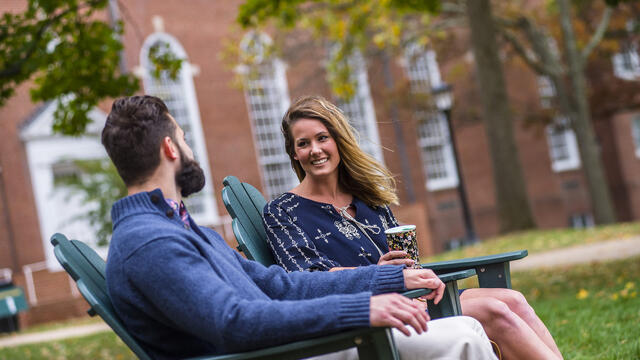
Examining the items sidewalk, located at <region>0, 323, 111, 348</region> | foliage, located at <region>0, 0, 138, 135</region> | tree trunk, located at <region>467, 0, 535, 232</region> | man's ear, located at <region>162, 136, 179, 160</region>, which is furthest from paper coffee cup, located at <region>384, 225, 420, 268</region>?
tree trunk, located at <region>467, 0, 535, 232</region>

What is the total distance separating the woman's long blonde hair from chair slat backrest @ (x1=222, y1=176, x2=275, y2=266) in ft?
1.08

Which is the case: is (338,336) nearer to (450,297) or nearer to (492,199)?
(450,297)

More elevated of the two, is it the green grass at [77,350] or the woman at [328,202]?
the woman at [328,202]

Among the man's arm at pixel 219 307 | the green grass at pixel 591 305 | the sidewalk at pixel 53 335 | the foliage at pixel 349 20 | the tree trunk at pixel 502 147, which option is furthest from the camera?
the tree trunk at pixel 502 147

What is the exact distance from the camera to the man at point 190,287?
2.12 meters

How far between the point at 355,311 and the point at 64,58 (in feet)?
20.4

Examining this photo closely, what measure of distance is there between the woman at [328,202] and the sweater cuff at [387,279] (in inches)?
21.2

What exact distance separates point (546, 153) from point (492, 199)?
309cm

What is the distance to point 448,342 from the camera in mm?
2303

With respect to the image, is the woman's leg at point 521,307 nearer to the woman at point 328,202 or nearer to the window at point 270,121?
the woman at point 328,202

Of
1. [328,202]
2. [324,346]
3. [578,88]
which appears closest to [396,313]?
[324,346]

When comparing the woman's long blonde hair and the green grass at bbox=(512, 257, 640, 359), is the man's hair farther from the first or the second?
the green grass at bbox=(512, 257, 640, 359)

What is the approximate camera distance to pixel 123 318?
2357mm

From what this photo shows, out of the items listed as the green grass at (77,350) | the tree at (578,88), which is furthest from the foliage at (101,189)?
the tree at (578,88)
